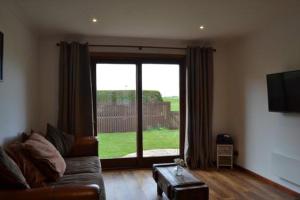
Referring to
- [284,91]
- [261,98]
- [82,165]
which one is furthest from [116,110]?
[284,91]

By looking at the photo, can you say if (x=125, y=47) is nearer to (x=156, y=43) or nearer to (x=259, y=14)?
(x=156, y=43)

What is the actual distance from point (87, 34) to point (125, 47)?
0.71 metres

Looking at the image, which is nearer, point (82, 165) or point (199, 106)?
point (82, 165)

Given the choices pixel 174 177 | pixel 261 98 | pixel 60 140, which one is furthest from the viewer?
pixel 261 98

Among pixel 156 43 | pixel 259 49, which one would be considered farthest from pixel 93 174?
pixel 259 49

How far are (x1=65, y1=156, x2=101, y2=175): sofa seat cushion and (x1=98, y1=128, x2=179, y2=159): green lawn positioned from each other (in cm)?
111

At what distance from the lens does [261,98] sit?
13.4 ft

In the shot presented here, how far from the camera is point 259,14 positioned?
3.42 m

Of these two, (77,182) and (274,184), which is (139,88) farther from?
(274,184)

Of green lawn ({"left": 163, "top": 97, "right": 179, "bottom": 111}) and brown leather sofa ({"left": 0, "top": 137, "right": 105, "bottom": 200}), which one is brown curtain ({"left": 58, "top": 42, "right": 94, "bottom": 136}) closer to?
brown leather sofa ({"left": 0, "top": 137, "right": 105, "bottom": 200})

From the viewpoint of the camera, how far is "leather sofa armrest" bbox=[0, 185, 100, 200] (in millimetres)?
1743

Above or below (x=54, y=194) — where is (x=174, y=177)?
below

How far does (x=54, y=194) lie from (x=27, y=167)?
2.30ft

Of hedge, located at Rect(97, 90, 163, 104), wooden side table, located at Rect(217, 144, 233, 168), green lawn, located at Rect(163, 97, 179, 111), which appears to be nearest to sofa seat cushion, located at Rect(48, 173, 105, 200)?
hedge, located at Rect(97, 90, 163, 104)
